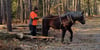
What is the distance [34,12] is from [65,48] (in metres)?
3.71

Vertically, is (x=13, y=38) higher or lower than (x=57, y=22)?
lower

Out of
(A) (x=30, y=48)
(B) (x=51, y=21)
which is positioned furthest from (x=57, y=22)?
(A) (x=30, y=48)

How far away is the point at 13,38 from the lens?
11.5 metres

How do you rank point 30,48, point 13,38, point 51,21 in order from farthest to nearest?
point 51,21 < point 13,38 < point 30,48

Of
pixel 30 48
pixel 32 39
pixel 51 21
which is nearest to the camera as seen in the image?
pixel 30 48

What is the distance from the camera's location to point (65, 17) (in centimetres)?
1247

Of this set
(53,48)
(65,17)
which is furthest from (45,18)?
(53,48)

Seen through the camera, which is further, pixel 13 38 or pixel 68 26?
pixel 68 26

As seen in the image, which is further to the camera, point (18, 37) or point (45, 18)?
point (45, 18)

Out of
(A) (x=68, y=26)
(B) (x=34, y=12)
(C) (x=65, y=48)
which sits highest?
(B) (x=34, y=12)

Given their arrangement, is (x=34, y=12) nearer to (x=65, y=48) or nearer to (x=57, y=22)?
(x=57, y=22)

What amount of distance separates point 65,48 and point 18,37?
2.89 meters

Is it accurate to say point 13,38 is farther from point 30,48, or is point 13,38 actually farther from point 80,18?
point 80,18

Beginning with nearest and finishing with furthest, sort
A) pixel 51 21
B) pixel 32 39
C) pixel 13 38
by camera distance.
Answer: pixel 13 38 → pixel 32 39 → pixel 51 21
